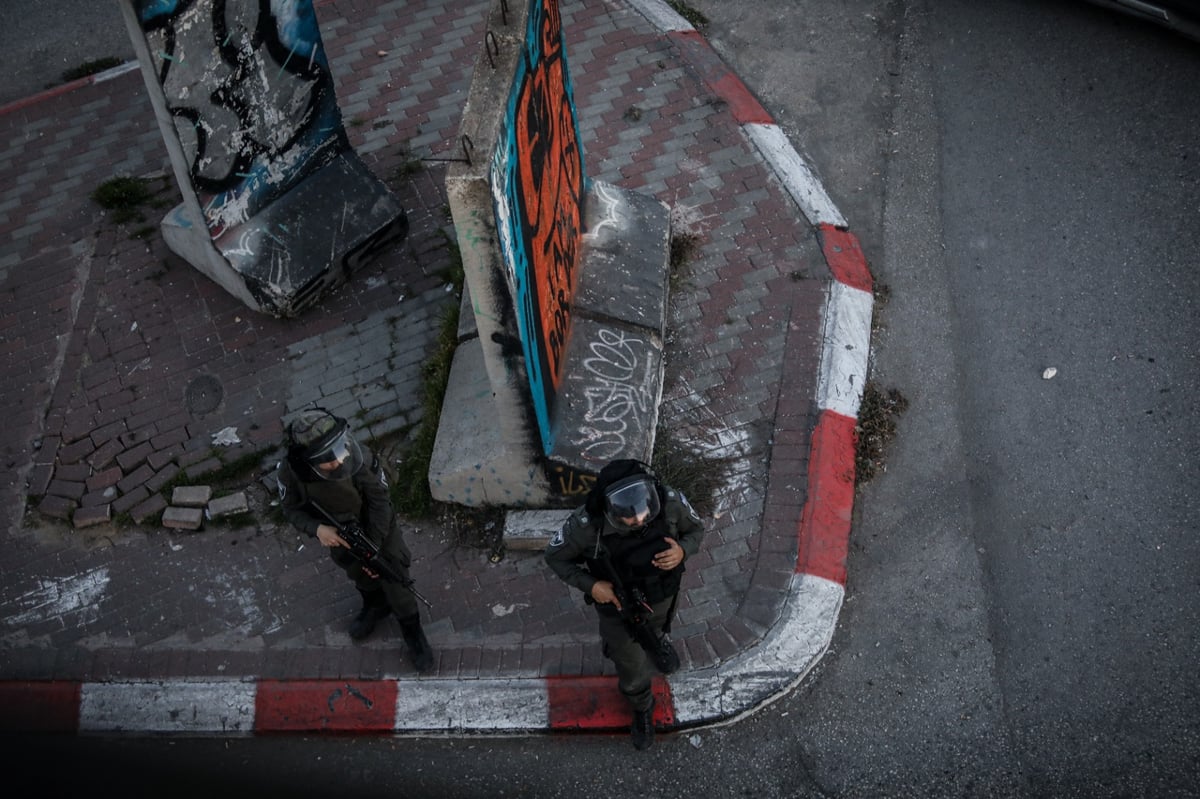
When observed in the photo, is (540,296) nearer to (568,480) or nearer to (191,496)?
(568,480)

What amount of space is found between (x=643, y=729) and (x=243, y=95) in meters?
4.49

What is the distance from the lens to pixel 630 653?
4793 millimetres

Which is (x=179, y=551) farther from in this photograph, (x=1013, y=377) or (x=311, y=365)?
(x=1013, y=377)

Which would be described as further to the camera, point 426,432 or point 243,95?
point 243,95

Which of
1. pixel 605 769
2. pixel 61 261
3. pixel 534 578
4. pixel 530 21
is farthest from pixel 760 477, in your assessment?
pixel 61 261

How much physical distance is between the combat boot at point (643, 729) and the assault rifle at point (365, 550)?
1.33 m

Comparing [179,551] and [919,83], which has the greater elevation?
[919,83]

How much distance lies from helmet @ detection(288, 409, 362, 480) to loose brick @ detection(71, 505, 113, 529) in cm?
217

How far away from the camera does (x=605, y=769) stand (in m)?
5.07

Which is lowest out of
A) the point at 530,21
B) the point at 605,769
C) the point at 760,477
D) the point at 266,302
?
the point at 605,769

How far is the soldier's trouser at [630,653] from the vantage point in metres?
4.74

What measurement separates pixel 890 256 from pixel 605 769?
4.07 metres

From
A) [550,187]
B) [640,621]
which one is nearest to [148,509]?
[550,187]

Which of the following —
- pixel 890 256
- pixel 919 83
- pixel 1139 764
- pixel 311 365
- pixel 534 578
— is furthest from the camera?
pixel 919 83
